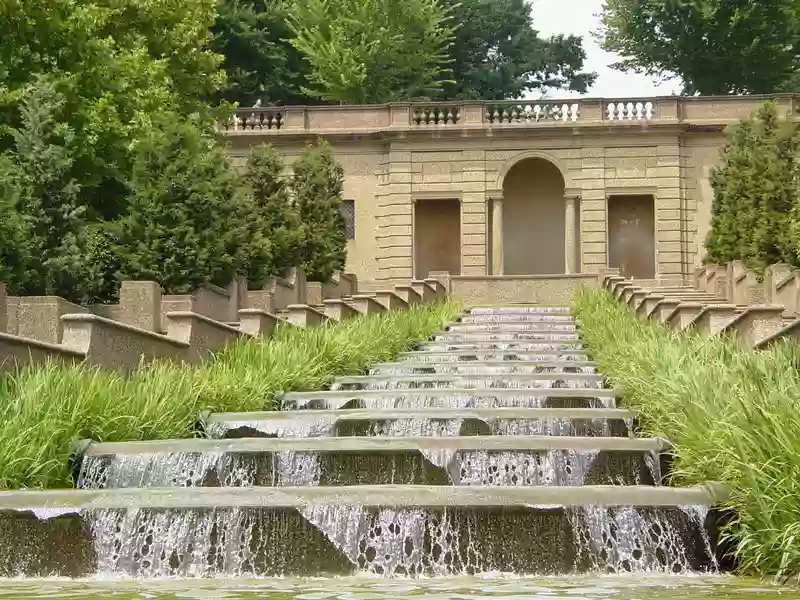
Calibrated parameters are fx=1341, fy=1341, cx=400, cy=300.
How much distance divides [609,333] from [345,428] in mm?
7989

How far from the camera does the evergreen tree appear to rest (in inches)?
1186

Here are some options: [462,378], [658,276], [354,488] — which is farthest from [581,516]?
[658,276]

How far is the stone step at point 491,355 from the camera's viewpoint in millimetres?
20453

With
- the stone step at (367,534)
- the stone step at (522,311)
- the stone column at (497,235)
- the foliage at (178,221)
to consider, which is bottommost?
the stone step at (367,534)

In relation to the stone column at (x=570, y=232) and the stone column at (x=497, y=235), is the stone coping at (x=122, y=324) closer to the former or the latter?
the stone column at (x=497, y=235)

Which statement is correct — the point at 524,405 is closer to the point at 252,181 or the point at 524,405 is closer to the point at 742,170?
the point at 252,181

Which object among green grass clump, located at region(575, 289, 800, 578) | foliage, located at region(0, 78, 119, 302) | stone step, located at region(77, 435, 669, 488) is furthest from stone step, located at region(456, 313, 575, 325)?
stone step, located at region(77, 435, 669, 488)

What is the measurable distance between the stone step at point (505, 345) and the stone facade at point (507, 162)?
66.0 ft

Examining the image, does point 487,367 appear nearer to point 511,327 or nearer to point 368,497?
point 511,327

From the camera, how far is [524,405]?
15.2 metres

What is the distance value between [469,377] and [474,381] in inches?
6.2

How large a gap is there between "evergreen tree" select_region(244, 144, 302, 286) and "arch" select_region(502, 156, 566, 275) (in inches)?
667

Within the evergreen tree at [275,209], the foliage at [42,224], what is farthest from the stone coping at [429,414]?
the evergreen tree at [275,209]

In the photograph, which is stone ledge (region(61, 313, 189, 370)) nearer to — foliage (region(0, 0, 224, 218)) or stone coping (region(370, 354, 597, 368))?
stone coping (region(370, 354, 597, 368))
